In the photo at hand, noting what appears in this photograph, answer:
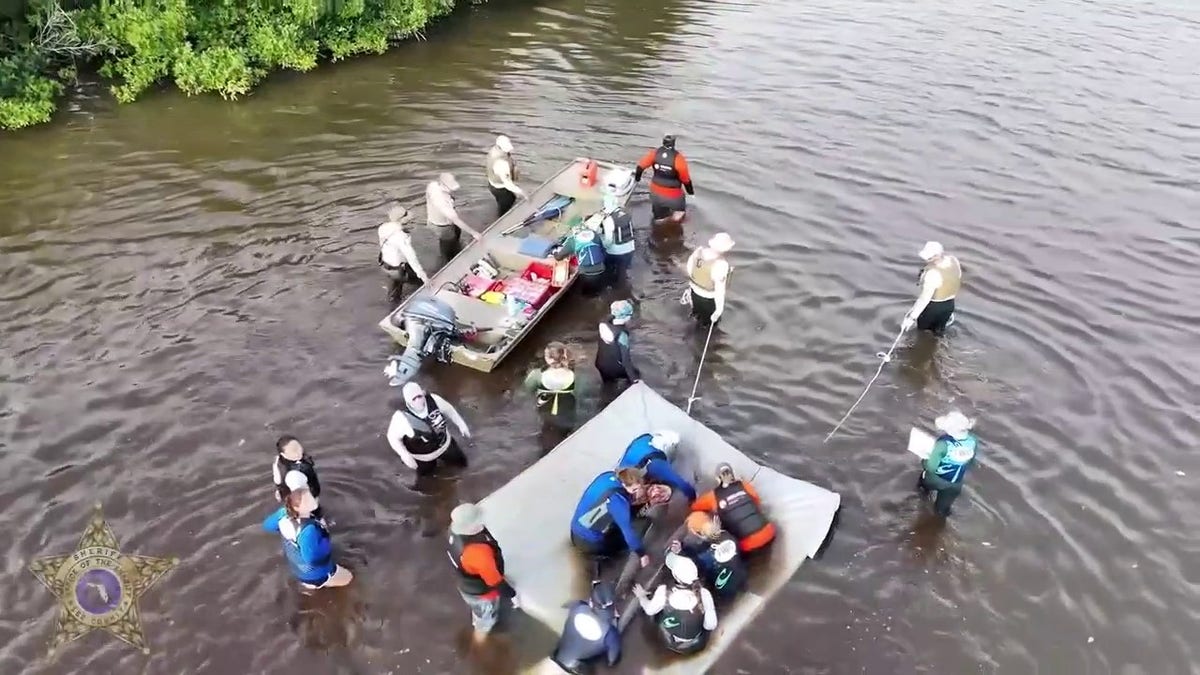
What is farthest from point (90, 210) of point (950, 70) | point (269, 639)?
point (950, 70)

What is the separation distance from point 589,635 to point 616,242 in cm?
785

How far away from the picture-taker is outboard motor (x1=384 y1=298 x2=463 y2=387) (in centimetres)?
1257

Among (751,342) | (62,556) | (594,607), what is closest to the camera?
(594,607)

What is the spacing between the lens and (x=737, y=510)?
31.5 ft

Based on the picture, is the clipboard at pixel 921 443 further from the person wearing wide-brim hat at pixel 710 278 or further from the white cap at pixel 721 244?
the white cap at pixel 721 244

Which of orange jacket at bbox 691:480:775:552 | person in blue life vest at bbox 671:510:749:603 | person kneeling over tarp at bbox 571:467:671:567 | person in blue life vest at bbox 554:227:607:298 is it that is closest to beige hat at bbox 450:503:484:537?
person kneeling over tarp at bbox 571:467:671:567

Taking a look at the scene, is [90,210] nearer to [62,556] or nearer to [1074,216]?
[62,556]

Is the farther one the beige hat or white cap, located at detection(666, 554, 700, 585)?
the beige hat

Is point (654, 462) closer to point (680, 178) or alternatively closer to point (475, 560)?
point (475, 560)

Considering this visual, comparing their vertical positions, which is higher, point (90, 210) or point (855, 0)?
point (855, 0)

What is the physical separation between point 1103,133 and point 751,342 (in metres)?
12.5

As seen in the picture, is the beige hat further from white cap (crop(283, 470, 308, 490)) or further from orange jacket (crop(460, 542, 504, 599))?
white cap (crop(283, 470, 308, 490))

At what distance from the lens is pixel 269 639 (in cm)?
934

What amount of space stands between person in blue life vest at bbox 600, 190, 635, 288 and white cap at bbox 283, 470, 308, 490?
6871 millimetres
